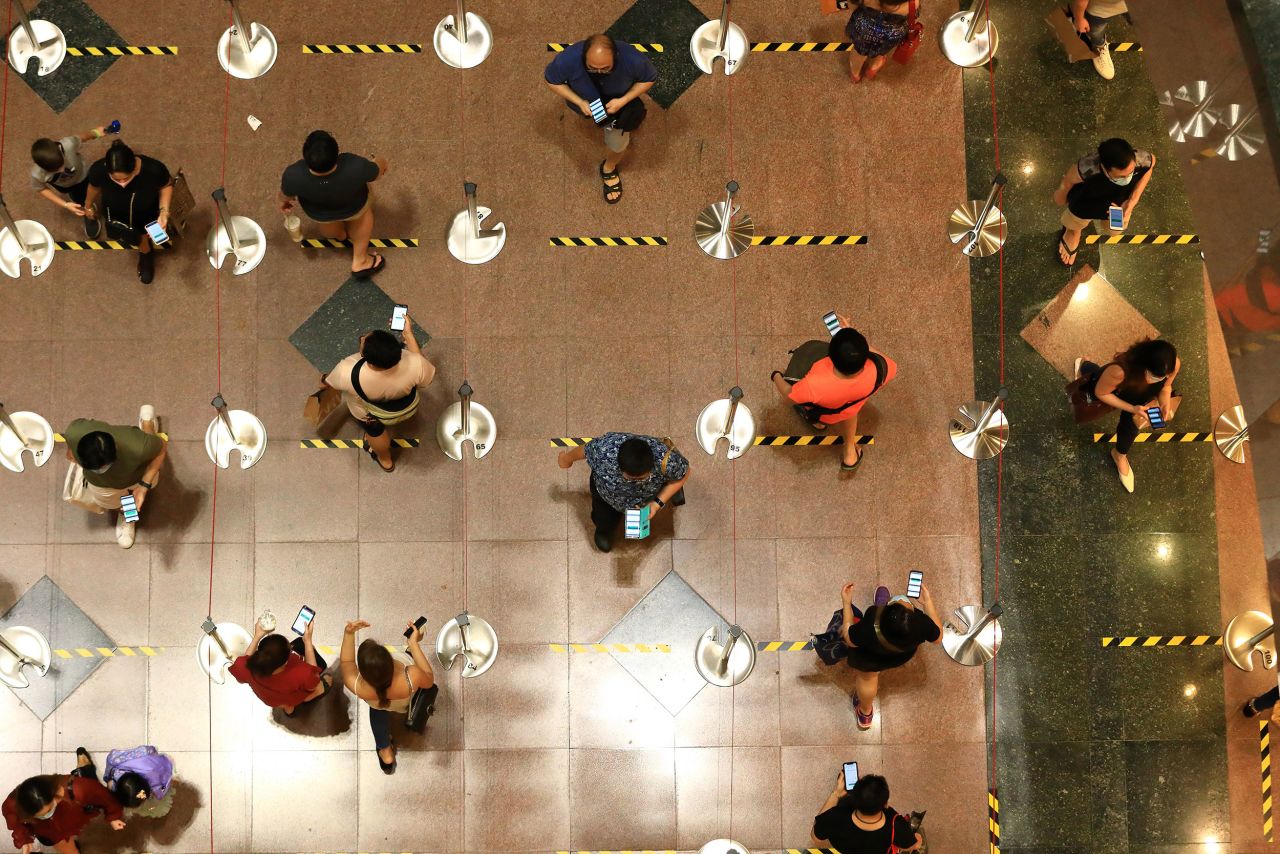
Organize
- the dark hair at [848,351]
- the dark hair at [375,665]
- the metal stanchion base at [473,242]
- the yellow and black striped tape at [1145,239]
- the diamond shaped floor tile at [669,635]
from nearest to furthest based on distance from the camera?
the dark hair at [375,665] → the dark hair at [848,351] → the diamond shaped floor tile at [669,635] → the metal stanchion base at [473,242] → the yellow and black striped tape at [1145,239]

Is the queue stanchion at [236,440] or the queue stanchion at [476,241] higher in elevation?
the queue stanchion at [476,241]

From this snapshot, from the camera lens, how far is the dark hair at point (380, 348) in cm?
681

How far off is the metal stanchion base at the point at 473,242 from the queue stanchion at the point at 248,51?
2.44m

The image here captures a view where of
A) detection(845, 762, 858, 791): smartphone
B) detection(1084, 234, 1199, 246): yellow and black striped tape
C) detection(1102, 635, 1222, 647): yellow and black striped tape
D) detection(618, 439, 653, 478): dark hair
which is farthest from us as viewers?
detection(1084, 234, 1199, 246): yellow and black striped tape

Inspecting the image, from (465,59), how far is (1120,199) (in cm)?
602

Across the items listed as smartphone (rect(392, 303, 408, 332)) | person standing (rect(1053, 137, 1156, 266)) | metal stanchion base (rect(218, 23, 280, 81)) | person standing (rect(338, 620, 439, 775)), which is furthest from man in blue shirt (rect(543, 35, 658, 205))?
person standing (rect(338, 620, 439, 775))

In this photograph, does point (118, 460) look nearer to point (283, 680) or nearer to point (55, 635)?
point (55, 635)

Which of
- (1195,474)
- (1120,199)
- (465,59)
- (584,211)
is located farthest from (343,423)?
(1195,474)

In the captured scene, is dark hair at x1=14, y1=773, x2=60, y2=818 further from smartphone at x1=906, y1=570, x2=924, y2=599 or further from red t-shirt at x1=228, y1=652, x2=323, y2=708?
smartphone at x1=906, y1=570, x2=924, y2=599

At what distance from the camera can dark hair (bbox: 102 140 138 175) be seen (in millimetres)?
7789

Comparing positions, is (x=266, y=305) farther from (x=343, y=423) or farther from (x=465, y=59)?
(x=465, y=59)

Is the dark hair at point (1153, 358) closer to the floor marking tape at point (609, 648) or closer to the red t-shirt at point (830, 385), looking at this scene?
the red t-shirt at point (830, 385)

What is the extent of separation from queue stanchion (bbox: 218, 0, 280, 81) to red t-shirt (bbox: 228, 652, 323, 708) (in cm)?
548

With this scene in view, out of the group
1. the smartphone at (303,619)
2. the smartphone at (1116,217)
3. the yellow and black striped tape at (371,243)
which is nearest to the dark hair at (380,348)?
the smartphone at (303,619)
